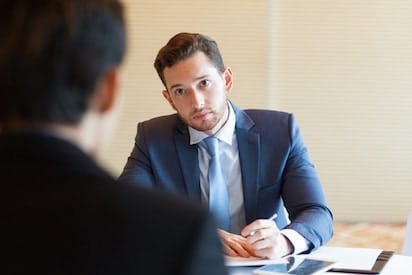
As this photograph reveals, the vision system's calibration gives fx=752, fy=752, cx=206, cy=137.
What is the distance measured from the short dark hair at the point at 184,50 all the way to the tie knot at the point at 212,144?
25cm

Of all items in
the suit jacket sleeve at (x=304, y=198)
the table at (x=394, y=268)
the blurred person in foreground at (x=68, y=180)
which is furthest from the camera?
the suit jacket sleeve at (x=304, y=198)

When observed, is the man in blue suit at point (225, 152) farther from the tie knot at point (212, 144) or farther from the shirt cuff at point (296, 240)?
the shirt cuff at point (296, 240)

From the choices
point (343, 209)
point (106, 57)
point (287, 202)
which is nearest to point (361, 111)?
point (343, 209)

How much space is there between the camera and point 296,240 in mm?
2318

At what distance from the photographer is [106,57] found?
36.6 inches

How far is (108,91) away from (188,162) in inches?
68.1

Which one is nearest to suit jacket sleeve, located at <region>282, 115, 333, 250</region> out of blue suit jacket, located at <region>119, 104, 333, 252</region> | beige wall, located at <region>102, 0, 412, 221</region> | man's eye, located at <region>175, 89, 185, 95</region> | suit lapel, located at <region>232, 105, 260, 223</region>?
blue suit jacket, located at <region>119, 104, 333, 252</region>

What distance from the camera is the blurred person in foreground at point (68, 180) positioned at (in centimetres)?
85

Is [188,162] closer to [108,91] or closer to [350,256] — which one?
[350,256]

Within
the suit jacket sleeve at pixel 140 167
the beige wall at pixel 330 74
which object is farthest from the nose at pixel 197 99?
the beige wall at pixel 330 74

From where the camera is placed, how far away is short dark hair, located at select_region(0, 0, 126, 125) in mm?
886

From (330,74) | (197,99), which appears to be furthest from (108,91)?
(330,74)

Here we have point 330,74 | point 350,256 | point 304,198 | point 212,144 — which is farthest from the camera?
point 330,74

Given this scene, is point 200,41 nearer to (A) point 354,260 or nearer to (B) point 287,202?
(B) point 287,202
